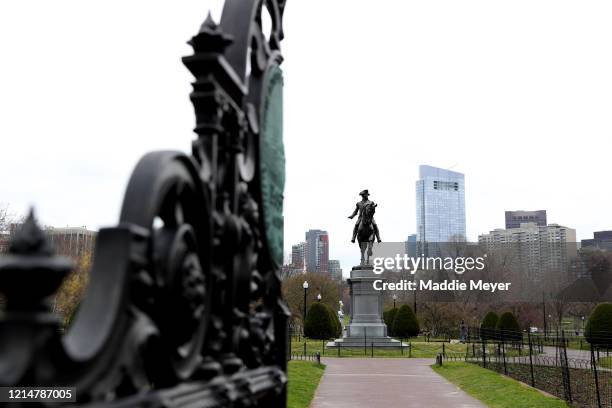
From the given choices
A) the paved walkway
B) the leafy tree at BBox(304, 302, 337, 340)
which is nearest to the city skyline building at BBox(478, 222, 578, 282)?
the leafy tree at BBox(304, 302, 337, 340)

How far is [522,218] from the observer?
117812 mm

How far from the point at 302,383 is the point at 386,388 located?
2360mm

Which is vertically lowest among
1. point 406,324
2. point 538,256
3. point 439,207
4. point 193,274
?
point 406,324

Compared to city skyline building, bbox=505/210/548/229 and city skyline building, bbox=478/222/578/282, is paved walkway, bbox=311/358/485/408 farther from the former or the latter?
city skyline building, bbox=505/210/548/229

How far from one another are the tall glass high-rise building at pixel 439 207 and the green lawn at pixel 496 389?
330ft

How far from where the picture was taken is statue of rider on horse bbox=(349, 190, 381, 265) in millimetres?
30094

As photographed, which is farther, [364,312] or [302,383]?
[364,312]

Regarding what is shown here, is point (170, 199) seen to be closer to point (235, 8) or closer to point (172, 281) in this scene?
point (172, 281)

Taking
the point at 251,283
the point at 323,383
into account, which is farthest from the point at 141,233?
the point at 323,383

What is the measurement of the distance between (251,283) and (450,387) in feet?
49.1

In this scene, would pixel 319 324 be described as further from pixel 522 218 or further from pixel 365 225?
pixel 522 218

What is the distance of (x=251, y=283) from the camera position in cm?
257

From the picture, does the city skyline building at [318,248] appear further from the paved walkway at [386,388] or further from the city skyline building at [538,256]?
the paved walkway at [386,388]

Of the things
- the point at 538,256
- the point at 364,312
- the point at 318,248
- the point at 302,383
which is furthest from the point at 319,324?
the point at 318,248
